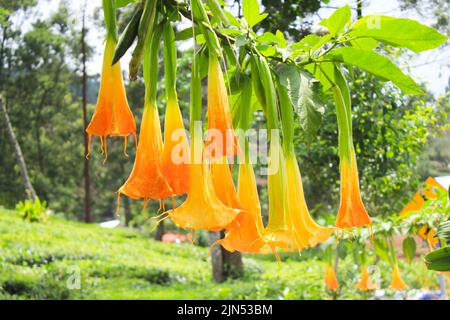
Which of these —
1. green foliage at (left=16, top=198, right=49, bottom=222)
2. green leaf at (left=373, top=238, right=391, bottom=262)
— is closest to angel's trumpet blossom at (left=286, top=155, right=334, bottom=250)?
green leaf at (left=373, top=238, right=391, bottom=262)

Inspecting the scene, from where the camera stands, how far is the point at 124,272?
11.6ft

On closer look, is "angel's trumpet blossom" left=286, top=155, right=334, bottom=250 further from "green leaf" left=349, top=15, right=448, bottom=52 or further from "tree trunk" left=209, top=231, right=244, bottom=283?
"tree trunk" left=209, top=231, right=244, bottom=283

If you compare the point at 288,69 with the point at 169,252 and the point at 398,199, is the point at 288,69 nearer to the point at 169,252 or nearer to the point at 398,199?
the point at 398,199

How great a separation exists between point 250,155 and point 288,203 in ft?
0.11

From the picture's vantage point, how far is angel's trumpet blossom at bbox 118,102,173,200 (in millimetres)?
243

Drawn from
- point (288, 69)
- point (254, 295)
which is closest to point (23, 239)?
point (254, 295)

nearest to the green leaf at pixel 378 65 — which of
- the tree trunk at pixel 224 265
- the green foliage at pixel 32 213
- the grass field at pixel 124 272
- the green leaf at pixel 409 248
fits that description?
the green leaf at pixel 409 248

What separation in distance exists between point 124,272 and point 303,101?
3.42m

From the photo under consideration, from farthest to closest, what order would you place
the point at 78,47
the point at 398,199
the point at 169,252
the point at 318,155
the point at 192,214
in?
the point at 78,47 → the point at 169,252 → the point at 398,199 → the point at 318,155 → the point at 192,214

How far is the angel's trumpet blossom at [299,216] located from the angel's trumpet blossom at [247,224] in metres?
0.02

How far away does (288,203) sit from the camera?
275 millimetres

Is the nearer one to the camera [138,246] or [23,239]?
[23,239]

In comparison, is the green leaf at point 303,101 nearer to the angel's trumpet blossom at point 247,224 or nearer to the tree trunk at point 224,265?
the angel's trumpet blossom at point 247,224

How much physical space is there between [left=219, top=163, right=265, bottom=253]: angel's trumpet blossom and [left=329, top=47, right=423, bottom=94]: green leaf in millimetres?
116
